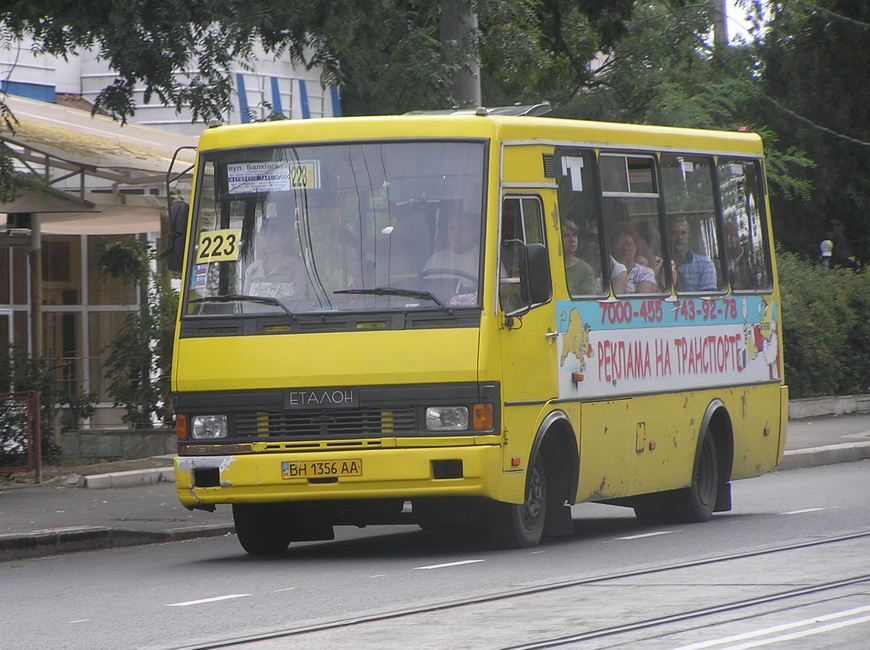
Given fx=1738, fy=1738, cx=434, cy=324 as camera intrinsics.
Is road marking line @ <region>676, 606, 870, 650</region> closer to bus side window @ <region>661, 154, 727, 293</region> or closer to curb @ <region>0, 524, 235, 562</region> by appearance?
bus side window @ <region>661, 154, 727, 293</region>

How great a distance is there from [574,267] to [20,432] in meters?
8.21

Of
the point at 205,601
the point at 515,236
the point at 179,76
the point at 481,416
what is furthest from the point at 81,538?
the point at 179,76

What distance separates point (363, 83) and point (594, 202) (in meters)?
7.40

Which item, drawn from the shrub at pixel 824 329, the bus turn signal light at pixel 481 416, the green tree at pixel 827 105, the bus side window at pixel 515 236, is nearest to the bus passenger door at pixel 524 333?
the bus side window at pixel 515 236

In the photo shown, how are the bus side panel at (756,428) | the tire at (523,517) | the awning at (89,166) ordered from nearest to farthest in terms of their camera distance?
1. the tire at (523,517)
2. the bus side panel at (756,428)
3. the awning at (89,166)

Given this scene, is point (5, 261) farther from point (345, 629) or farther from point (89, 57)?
point (345, 629)

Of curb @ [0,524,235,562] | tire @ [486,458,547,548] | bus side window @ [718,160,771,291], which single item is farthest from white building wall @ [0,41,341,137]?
tire @ [486,458,547,548]

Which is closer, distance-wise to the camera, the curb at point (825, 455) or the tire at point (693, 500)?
the tire at point (693, 500)

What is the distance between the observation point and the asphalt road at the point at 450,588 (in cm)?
780

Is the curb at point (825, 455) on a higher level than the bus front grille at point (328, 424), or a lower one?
lower

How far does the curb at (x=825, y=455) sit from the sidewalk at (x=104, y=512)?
0.02 metres

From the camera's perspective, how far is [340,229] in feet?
36.7

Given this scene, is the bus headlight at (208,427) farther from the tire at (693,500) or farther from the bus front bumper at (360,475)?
the tire at (693,500)

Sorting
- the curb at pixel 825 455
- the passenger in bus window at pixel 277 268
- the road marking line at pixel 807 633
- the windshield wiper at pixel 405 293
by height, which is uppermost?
the passenger in bus window at pixel 277 268
